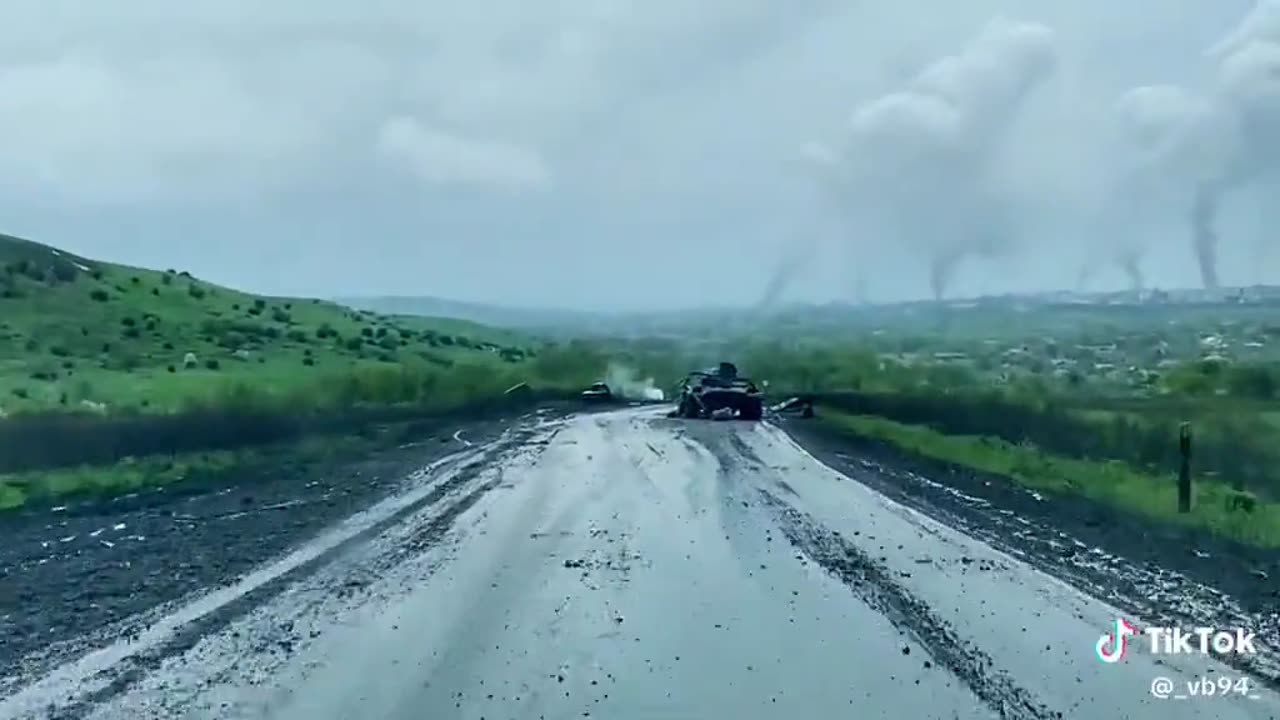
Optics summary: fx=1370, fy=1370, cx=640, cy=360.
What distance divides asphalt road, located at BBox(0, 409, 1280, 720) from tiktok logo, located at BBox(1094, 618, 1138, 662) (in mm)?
111

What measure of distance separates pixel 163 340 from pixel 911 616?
179 feet

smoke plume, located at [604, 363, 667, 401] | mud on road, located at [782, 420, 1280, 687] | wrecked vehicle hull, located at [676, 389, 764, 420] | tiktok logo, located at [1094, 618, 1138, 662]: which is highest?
tiktok logo, located at [1094, 618, 1138, 662]

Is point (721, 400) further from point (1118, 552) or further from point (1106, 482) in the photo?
point (1118, 552)

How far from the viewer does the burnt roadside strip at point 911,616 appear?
28.2 ft

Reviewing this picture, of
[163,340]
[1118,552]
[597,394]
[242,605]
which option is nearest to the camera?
[242,605]

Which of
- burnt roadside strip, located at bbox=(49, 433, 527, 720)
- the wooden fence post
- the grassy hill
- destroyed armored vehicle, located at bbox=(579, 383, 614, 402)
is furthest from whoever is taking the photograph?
destroyed armored vehicle, located at bbox=(579, 383, 614, 402)

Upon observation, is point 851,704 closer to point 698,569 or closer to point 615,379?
point 698,569

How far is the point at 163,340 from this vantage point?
60625mm

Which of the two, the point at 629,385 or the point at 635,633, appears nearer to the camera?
the point at 635,633

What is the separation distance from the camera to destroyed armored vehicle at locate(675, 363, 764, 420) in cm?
4169

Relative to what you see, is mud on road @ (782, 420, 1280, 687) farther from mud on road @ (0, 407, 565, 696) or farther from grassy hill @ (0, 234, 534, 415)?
grassy hill @ (0, 234, 534, 415)

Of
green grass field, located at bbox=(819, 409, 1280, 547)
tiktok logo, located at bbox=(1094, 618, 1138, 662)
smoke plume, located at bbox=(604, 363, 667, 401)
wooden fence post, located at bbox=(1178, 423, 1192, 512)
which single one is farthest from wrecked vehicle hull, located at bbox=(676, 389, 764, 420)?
tiktok logo, located at bbox=(1094, 618, 1138, 662)

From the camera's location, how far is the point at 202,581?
13.2m

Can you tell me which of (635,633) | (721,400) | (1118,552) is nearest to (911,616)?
(635,633)
